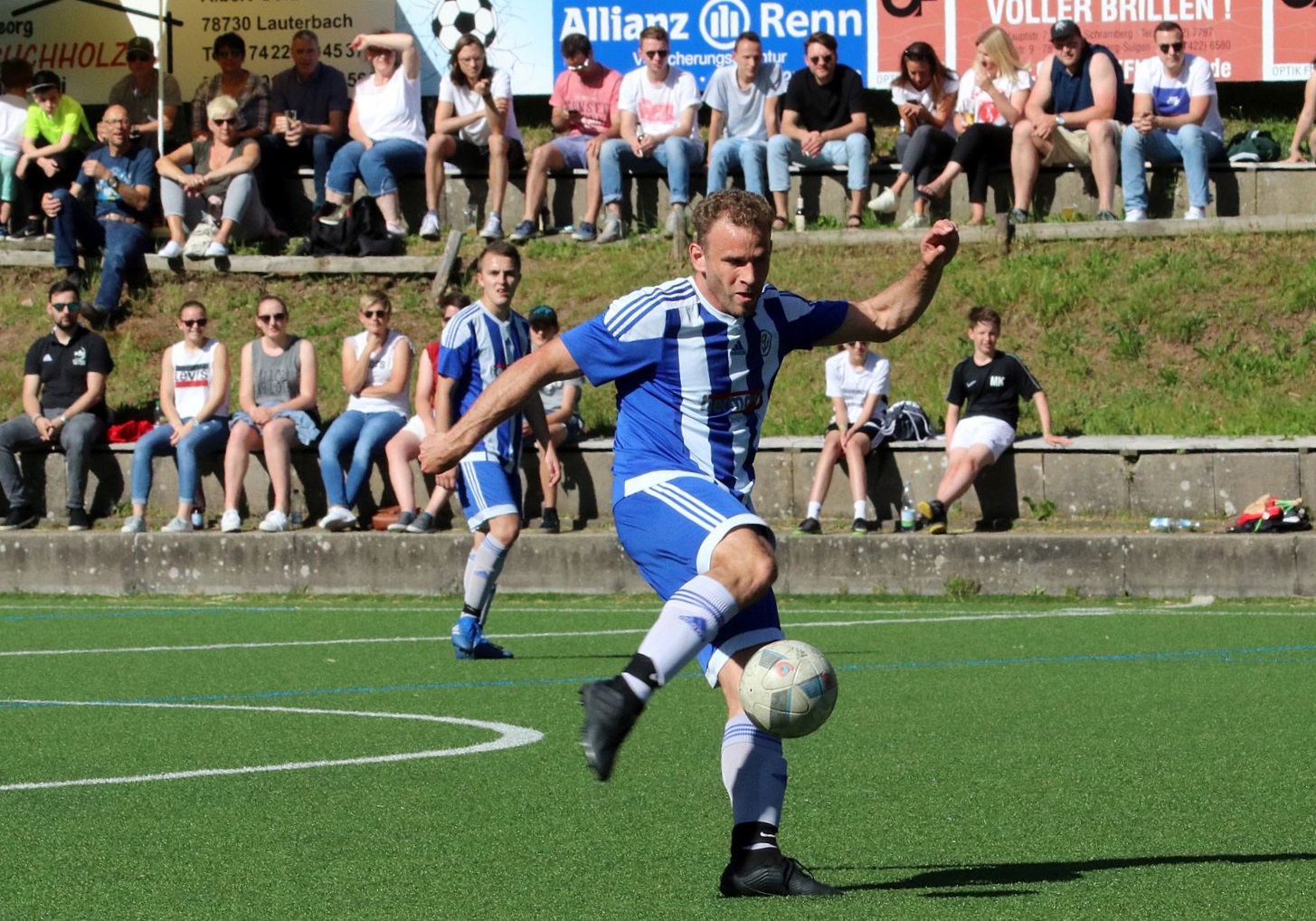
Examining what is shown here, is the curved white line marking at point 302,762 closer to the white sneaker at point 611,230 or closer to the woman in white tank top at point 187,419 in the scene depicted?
the woman in white tank top at point 187,419

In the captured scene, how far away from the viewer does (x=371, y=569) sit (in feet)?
50.5

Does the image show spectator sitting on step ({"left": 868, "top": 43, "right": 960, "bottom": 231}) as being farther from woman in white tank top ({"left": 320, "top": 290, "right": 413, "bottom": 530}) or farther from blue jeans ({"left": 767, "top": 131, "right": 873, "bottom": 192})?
woman in white tank top ({"left": 320, "top": 290, "right": 413, "bottom": 530})

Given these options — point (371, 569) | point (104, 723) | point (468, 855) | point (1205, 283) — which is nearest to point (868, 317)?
point (468, 855)

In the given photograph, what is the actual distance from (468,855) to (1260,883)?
6.52ft

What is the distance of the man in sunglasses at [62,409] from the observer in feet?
53.9

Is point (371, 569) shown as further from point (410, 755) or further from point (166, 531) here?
point (410, 755)

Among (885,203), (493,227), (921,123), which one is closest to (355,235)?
(493,227)

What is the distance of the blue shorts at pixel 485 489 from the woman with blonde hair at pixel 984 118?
7484 millimetres

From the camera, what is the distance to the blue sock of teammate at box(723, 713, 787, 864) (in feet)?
16.9

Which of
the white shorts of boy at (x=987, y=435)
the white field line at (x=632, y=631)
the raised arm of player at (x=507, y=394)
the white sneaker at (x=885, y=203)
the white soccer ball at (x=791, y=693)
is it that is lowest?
the white field line at (x=632, y=631)

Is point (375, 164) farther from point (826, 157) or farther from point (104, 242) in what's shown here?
point (826, 157)

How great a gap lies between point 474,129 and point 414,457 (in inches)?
171

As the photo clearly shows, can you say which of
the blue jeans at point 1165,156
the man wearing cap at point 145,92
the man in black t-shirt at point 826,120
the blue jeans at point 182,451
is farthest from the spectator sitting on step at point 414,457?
the man wearing cap at point 145,92

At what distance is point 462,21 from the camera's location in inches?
839
